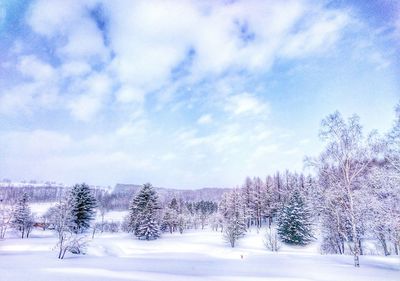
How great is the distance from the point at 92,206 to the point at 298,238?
40352 millimetres

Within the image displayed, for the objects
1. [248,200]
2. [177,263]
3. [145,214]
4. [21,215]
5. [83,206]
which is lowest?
[177,263]

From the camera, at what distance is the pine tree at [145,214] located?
56.3m

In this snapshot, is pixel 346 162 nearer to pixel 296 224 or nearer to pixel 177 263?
pixel 177 263

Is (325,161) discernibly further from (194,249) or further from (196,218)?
(196,218)

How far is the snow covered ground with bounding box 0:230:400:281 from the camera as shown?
49.9 feet

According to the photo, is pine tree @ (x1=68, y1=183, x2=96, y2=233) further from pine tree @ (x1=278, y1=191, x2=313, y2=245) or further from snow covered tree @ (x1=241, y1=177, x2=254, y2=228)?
snow covered tree @ (x1=241, y1=177, x2=254, y2=228)

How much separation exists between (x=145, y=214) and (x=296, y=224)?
29688 mm

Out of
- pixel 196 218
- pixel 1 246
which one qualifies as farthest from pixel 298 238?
pixel 196 218

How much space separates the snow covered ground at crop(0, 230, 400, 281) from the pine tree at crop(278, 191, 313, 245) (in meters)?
2.11

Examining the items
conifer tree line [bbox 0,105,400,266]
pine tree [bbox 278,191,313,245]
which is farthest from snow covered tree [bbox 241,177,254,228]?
pine tree [bbox 278,191,313,245]

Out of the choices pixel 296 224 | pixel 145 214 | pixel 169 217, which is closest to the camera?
pixel 296 224

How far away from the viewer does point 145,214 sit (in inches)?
2253

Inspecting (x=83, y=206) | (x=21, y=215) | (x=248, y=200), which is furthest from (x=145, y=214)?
(x=248, y=200)

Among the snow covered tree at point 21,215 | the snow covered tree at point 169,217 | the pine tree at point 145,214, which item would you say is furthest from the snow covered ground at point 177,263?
the snow covered tree at point 169,217
